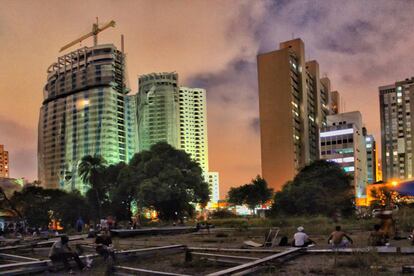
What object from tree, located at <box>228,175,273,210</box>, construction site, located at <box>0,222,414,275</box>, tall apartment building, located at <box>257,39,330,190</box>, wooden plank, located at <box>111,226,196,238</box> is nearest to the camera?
construction site, located at <box>0,222,414,275</box>

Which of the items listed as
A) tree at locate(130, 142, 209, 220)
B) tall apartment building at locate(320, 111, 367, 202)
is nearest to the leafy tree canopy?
tree at locate(130, 142, 209, 220)

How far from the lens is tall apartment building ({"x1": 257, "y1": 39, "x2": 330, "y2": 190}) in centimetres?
14412

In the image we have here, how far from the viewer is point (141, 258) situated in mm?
18094

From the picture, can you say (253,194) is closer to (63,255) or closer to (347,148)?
(347,148)

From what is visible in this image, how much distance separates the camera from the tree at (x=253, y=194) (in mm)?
102875

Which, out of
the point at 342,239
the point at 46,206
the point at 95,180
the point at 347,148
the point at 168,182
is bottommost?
the point at 46,206

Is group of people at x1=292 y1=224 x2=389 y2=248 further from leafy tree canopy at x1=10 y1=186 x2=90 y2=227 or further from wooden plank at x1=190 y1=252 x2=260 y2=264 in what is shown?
leafy tree canopy at x1=10 y1=186 x2=90 y2=227

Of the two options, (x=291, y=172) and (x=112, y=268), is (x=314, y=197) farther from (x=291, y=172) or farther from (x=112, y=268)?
(x=291, y=172)

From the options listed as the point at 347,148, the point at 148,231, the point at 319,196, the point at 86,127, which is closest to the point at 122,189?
the point at 319,196

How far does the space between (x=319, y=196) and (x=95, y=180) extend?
39.8m

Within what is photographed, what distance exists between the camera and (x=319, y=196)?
62.6 meters

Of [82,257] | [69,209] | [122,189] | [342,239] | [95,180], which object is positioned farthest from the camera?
[69,209]

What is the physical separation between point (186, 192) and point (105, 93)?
132633 millimetres

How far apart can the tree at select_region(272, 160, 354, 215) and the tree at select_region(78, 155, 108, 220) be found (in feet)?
103
